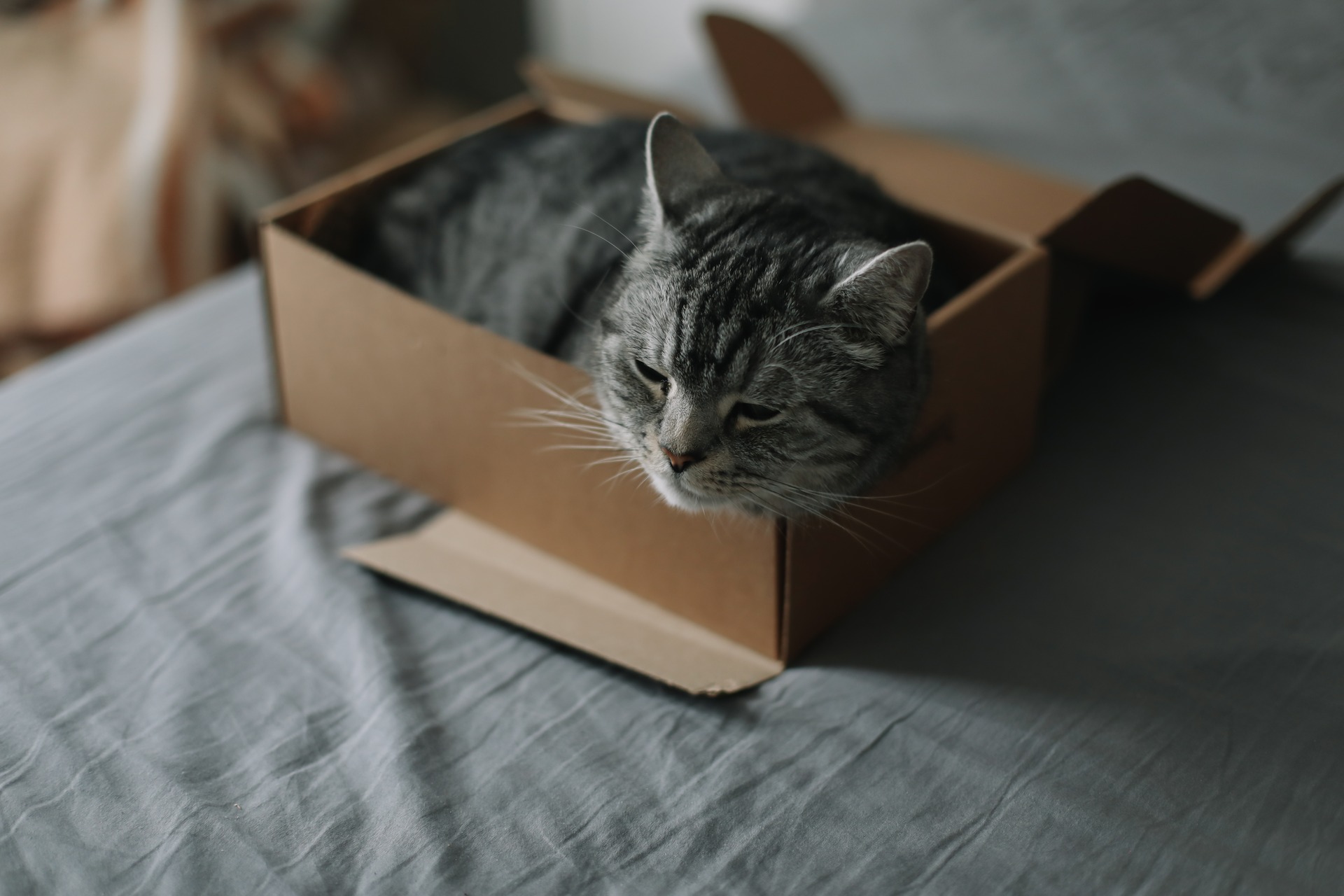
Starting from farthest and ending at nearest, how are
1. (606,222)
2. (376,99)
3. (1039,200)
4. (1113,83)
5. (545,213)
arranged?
1. (376,99)
2. (1113,83)
3. (1039,200)
4. (545,213)
5. (606,222)

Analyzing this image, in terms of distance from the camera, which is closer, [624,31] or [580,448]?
[580,448]

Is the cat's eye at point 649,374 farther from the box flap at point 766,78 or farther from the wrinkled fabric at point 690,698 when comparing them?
the box flap at point 766,78

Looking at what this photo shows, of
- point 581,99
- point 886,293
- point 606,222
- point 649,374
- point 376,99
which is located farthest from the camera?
point 376,99

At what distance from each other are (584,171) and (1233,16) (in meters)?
1.23

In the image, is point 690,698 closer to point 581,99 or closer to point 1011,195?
point 1011,195

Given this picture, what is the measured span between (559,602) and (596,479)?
0.13 meters

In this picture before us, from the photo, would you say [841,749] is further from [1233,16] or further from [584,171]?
[1233,16]

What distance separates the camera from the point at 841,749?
3.17 feet

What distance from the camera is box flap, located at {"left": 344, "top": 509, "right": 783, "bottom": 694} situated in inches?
41.6

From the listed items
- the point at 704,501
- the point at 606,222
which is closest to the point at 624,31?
the point at 606,222

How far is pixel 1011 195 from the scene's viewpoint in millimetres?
1542

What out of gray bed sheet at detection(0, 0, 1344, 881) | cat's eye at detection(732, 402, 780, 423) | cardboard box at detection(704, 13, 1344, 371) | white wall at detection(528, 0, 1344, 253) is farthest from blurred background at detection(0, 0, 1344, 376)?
cat's eye at detection(732, 402, 780, 423)

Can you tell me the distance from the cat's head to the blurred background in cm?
86

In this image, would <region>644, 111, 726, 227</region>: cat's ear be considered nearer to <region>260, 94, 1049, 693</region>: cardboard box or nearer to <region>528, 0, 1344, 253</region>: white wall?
<region>260, 94, 1049, 693</region>: cardboard box
